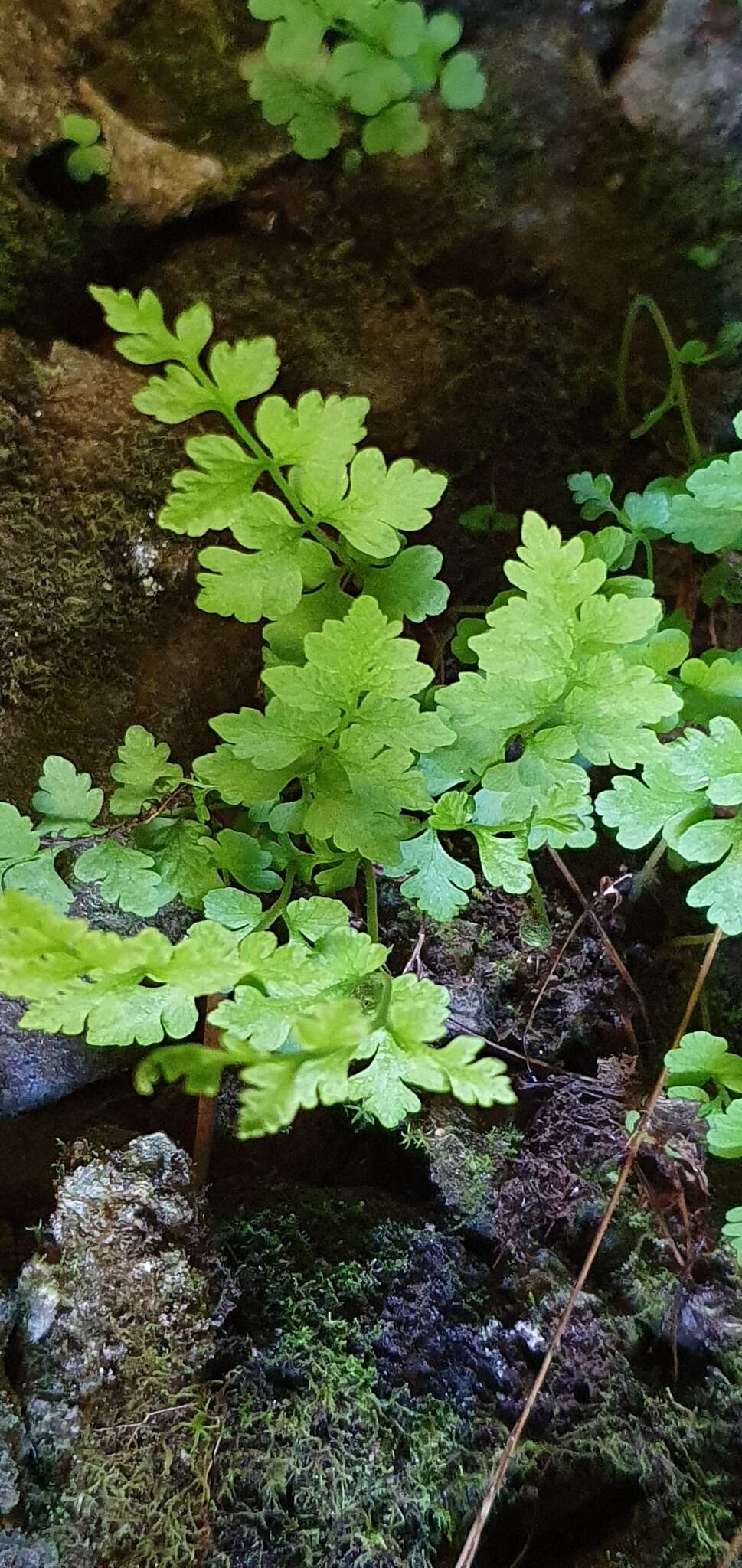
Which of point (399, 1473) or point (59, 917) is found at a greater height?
point (59, 917)

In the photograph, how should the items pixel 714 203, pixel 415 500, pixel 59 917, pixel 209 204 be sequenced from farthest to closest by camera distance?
pixel 714 203 → pixel 209 204 → pixel 415 500 → pixel 59 917

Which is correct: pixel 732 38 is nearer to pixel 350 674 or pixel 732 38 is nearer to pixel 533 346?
pixel 533 346

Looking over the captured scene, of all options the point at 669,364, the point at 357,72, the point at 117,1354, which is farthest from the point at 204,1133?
the point at 357,72

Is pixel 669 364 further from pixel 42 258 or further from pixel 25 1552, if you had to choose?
pixel 25 1552

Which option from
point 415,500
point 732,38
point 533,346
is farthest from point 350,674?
point 732,38

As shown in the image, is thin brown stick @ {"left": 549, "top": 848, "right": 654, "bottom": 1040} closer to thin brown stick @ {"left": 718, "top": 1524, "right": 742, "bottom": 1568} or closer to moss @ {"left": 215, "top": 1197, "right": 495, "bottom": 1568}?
moss @ {"left": 215, "top": 1197, "right": 495, "bottom": 1568}

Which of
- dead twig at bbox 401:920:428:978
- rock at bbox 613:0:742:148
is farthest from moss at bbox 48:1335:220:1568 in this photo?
rock at bbox 613:0:742:148
